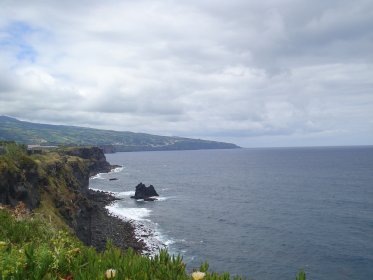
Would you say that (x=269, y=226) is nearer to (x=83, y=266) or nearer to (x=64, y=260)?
(x=83, y=266)

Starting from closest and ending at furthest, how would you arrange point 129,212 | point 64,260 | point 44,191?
point 64,260, point 44,191, point 129,212

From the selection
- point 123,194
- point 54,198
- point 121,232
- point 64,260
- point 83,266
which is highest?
point 64,260

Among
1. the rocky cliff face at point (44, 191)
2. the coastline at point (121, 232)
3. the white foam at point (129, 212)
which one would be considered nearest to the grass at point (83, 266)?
the rocky cliff face at point (44, 191)

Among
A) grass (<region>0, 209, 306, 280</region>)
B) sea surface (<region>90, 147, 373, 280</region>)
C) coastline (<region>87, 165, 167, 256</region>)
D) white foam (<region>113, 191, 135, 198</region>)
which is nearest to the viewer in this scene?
grass (<region>0, 209, 306, 280</region>)

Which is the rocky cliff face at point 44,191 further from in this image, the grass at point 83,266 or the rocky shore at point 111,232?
the grass at point 83,266

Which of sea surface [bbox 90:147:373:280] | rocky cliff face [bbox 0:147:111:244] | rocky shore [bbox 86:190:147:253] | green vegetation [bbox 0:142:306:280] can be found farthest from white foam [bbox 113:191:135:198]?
green vegetation [bbox 0:142:306:280]

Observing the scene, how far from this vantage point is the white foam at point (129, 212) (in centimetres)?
8571

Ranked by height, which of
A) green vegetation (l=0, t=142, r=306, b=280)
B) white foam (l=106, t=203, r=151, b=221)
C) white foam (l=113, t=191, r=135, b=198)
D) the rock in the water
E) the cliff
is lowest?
white foam (l=113, t=191, r=135, b=198)

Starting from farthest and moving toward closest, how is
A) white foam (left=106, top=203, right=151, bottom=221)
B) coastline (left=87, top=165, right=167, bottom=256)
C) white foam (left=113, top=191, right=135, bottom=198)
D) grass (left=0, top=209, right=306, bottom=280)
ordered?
1. white foam (left=113, top=191, right=135, bottom=198)
2. white foam (left=106, top=203, right=151, bottom=221)
3. coastline (left=87, top=165, right=167, bottom=256)
4. grass (left=0, top=209, right=306, bottom=280)

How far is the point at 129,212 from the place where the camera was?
9231 centimetres

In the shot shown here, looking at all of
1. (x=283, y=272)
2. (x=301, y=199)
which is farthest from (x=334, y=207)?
(x=283, y=272)

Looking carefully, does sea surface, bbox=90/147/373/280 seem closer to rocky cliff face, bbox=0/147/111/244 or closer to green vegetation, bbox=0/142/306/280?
rocky cliff face, bbox=0/147/111/244

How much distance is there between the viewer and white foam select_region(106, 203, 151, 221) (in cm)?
8571

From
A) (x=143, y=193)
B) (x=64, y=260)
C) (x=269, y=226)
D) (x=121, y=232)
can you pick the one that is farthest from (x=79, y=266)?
(x=143, y=193)
